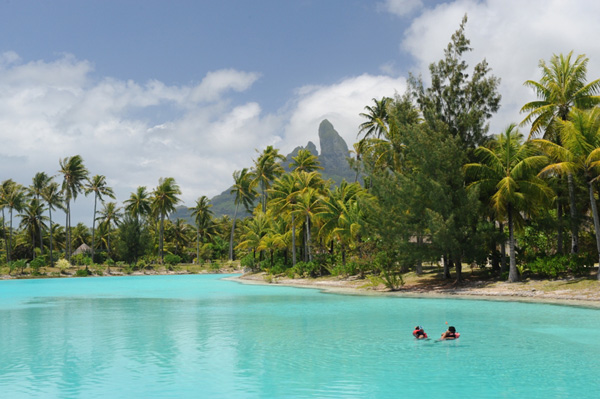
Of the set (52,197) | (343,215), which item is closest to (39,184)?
(52,197)

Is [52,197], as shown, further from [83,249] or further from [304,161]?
[304,161]

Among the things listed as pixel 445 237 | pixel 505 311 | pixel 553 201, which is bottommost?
pixel 505 311

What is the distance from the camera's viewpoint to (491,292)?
27203mm

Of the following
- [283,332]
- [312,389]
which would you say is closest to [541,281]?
[283,332]

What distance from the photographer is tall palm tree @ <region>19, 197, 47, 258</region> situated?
72688 mm

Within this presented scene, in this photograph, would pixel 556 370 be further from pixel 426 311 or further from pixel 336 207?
pixel 336 207

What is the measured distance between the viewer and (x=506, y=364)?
1163 cm

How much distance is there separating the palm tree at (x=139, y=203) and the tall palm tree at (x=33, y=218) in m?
13.9

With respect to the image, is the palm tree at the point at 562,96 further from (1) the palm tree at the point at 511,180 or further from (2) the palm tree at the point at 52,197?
(2) the palm tree at the point at 52,197

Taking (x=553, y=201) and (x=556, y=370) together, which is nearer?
(x=556, y=370)

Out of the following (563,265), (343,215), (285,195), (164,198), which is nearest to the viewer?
(563,265)

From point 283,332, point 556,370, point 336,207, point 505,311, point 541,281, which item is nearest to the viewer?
point 556,370

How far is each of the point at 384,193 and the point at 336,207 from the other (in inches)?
431

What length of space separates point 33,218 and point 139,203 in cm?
1642
